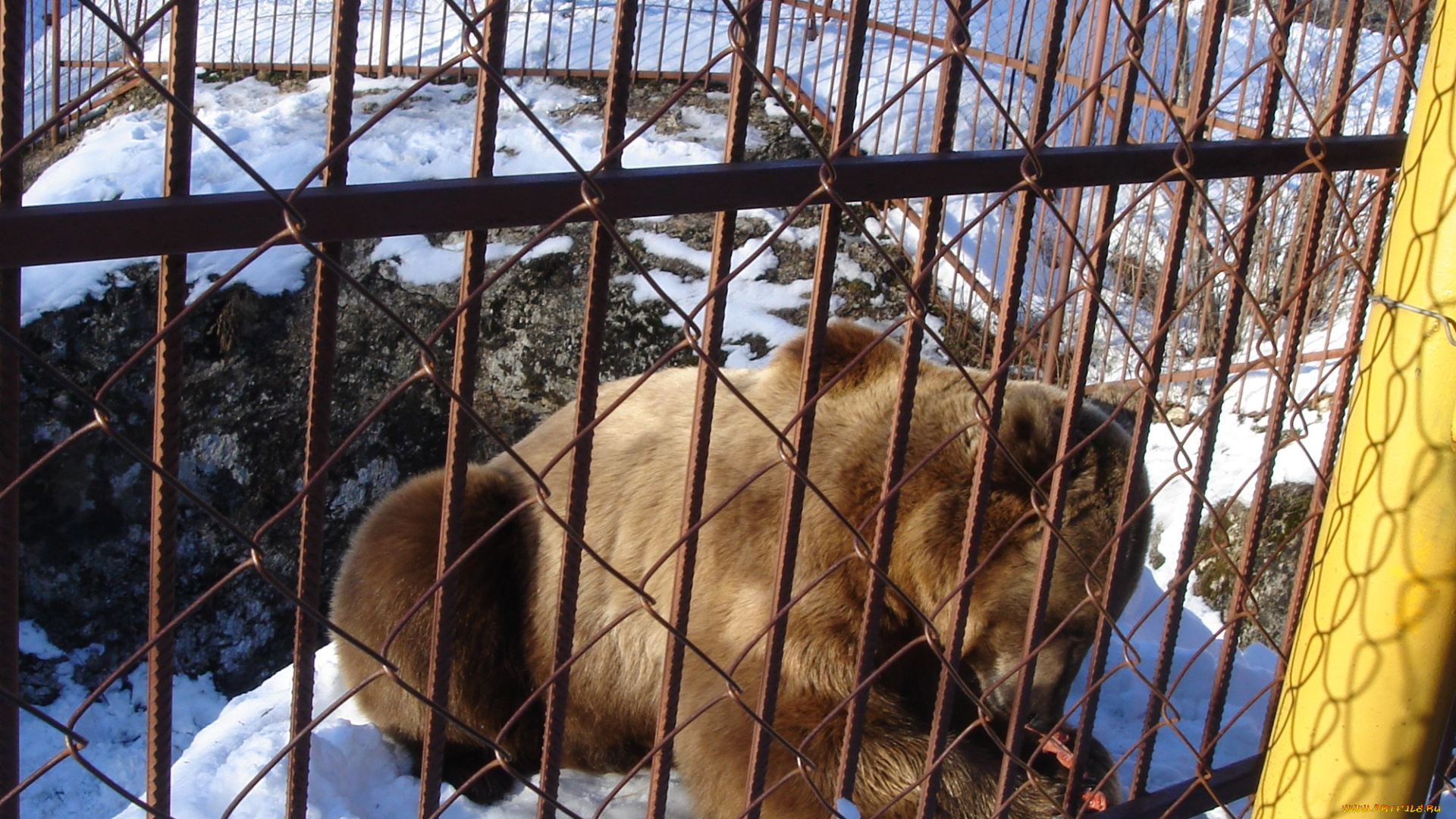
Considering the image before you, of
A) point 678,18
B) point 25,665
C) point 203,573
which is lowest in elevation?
point 25,665

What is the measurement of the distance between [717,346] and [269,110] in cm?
711

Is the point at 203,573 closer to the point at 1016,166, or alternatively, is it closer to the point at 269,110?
the point at 269,110

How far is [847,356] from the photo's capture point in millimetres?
2996

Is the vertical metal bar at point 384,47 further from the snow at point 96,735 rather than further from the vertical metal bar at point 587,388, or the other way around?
the vertical metal bar at point 587,388

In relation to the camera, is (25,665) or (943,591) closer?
(943,591)

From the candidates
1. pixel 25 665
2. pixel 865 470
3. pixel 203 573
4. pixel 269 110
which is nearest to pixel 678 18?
pixel 269 110

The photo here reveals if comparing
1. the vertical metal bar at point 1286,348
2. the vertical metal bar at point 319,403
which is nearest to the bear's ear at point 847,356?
the vertical metal bar at point 1286,348

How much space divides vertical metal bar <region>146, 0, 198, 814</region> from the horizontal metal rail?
0.06 metres

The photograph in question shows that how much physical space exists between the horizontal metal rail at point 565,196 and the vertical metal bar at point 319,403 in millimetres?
74

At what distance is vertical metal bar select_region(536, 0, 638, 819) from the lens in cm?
151

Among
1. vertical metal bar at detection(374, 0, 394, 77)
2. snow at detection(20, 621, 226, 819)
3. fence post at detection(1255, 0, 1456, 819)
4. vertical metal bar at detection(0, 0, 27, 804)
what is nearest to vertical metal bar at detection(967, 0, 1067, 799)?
fence post at detection(1255, 0, 1456, 819)

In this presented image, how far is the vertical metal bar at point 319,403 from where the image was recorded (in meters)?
1.37

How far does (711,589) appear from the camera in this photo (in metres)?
2.74

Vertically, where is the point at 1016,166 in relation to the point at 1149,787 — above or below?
above
